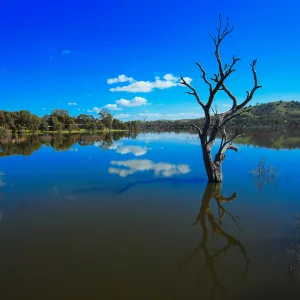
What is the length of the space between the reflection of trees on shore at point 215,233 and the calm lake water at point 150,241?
29 millimetres

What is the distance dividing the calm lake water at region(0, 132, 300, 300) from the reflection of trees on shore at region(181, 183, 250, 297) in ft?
0.09

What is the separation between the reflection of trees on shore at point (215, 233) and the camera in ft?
17.4

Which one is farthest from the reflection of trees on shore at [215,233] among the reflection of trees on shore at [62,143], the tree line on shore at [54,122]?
the tree line on shore at [54,122]

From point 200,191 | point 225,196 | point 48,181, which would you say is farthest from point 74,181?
point 225,196

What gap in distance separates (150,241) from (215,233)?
2.10 metres

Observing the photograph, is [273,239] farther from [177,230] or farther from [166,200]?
[166,200]

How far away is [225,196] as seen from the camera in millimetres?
11156

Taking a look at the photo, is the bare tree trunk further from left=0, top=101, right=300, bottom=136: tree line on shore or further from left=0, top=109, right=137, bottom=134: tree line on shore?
left=0, top=109, right=137, bottom=134: tree line on shore

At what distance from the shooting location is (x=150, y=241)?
22.1 feet

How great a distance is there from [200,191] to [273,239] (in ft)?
17.6

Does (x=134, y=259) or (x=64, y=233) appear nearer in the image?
(x=134, y=259)

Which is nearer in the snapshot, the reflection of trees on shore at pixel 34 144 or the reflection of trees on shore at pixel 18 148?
the reflection of trees on shore at pixel 18 148

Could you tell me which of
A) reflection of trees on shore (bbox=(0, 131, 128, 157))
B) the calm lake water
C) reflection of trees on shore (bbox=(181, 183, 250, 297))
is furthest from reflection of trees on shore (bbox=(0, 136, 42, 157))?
reflection of trees on shore (bbox=(181, 183, 250, 297))

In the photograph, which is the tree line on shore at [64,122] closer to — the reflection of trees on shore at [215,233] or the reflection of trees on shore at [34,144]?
the reflection of trees on shore at [34,144]
